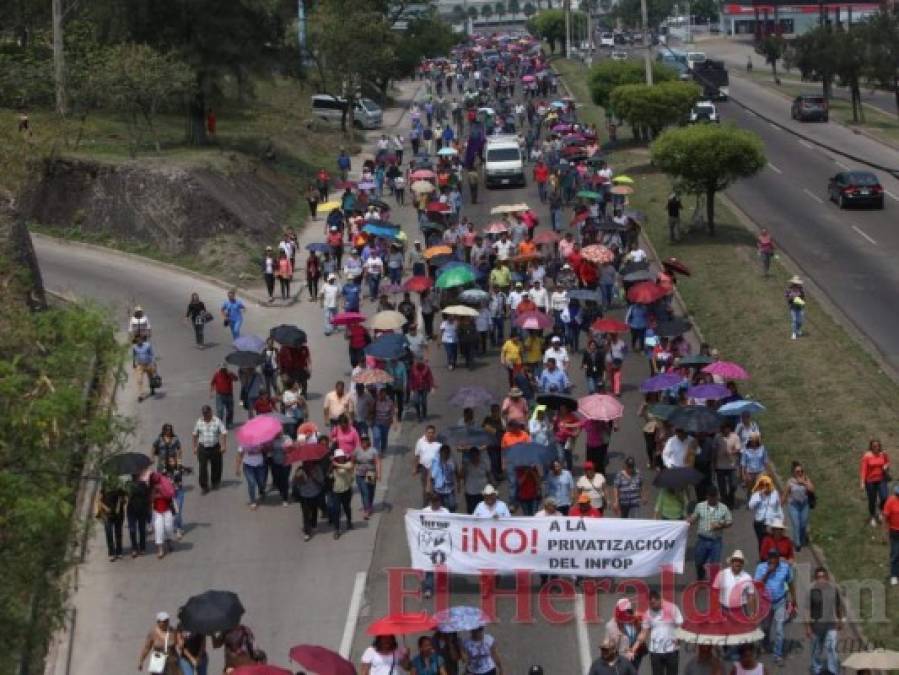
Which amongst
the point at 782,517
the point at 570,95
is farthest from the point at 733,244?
the point at 570,95

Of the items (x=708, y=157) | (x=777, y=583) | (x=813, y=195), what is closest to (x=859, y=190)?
(x=813, y=195)

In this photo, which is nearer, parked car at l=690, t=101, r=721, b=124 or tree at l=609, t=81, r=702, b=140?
tree at l=609, t=81, r=702, b=140

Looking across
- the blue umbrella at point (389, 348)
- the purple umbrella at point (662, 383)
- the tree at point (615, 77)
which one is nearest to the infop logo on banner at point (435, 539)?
the purple umbrella at point (662, 383)

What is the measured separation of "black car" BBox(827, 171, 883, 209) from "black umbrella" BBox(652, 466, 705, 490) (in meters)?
33.5

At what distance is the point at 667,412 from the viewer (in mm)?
23641

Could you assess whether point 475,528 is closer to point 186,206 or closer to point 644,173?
point 186,206

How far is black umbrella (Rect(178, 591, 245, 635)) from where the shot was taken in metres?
17.0

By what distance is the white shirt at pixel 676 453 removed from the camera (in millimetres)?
22750

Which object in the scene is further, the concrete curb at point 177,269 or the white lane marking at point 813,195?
the white lane marking at point 813,195

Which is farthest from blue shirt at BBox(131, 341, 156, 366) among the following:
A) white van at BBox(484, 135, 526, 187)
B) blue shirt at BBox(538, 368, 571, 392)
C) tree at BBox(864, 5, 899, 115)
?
tree at BBox(864, 5, 899, 115)

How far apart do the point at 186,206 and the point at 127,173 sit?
223 cm

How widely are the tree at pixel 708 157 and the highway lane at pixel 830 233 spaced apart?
7.61 ft

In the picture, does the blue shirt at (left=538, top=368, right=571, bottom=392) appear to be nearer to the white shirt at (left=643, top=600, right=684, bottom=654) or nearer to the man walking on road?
the man walking on road

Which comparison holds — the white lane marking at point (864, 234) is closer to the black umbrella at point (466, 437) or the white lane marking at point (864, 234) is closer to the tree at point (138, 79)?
the tree at point (138, 79)
